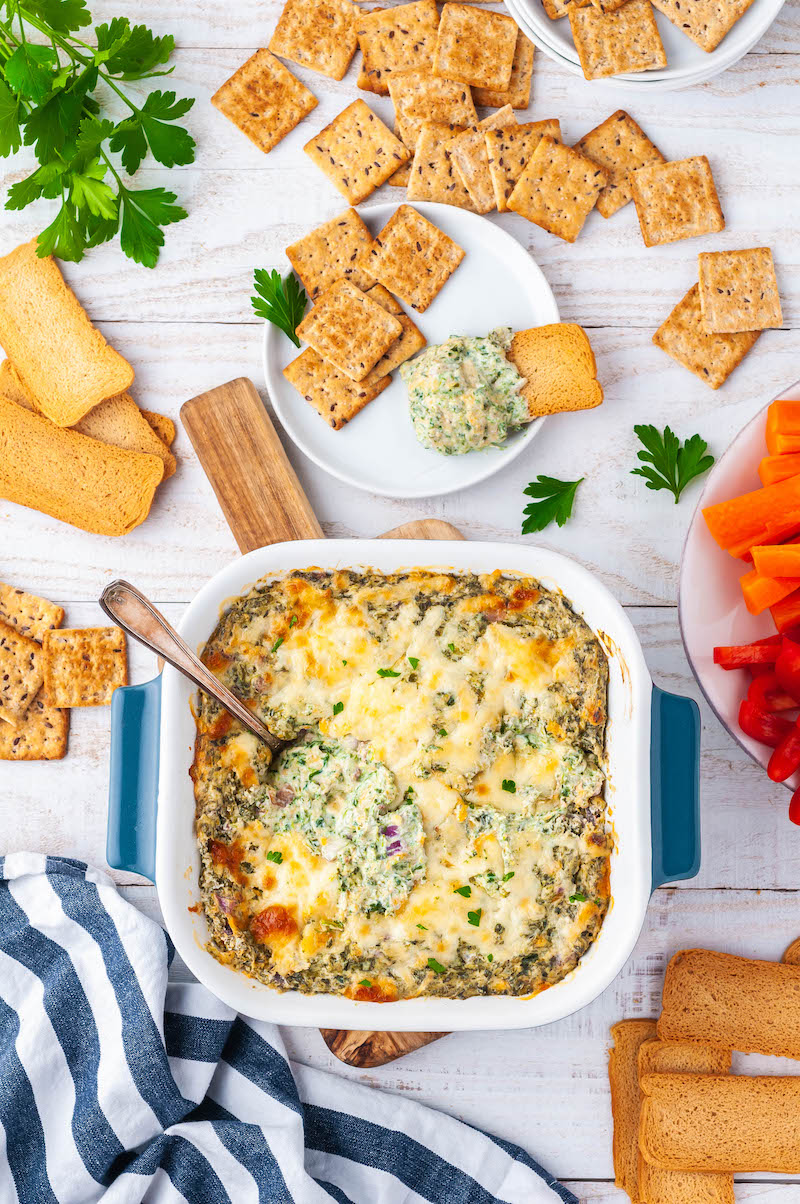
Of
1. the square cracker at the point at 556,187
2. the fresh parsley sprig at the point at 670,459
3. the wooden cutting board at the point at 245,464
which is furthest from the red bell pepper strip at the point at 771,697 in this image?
the square cracker at the point at 556,187

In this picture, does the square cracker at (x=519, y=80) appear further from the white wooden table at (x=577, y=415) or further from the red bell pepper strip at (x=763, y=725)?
the red bell pepper strip at (x=763, y=725)

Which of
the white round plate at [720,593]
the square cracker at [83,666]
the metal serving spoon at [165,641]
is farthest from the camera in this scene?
the square cracker at [83,666]

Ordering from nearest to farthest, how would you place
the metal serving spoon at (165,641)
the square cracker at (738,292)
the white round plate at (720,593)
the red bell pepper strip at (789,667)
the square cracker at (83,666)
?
1. the metal serving spoon at (165,641)
2. the red bell pepper strip at (789,667)
3. the white round plate at (720,593)
4. the square cracker at (738,292)
5. the square cracker at (83,666)

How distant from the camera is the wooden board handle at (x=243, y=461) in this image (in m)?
2.42

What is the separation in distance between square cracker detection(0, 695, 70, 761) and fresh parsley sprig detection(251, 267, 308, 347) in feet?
3.51

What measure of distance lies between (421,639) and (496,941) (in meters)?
0.58

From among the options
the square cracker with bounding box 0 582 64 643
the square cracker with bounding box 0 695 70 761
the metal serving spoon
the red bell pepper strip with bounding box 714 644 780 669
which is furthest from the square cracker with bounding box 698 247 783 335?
the square cracker with bounding box 0 695 70 761

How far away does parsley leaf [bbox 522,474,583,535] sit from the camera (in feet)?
7.81

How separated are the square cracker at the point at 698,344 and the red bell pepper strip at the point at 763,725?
0.79m

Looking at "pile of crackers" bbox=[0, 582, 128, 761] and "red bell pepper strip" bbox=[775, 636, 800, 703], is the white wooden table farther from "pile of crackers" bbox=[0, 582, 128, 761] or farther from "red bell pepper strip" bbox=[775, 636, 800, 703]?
"red bell pepper strip" bbox=[775, 636, 800, 703]

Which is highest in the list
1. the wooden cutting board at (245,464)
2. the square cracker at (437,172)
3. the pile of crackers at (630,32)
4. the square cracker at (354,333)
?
the pile of crackers at (630,32)

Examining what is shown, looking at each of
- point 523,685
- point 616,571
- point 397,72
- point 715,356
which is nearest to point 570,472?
point 616,571

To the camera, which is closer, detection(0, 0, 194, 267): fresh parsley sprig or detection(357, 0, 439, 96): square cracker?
detection(0, 0, 194, 267): fresh parsley sprig

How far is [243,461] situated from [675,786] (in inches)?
48.0
